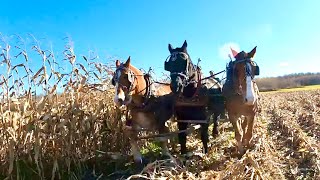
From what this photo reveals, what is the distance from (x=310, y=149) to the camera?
6074mm

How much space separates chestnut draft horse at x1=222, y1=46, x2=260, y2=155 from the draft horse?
1.52 ft

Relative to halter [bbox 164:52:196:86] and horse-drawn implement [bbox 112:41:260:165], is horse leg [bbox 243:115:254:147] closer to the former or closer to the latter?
horse-drawn implement [bbox 112:41:260:165]

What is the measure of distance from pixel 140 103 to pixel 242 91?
63.2 inches

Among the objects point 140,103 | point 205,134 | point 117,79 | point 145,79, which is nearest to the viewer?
point 117,79

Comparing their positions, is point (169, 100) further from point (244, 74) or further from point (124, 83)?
point (244, 74)

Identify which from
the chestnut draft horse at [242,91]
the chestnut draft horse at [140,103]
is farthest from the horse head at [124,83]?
the chestnut draft horse at [242,91]

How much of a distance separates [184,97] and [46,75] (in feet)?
7.33

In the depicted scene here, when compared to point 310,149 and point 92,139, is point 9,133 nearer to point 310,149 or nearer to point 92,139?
point 92,139

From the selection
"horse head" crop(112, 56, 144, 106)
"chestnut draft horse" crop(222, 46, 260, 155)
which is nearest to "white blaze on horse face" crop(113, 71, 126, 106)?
"horse head" crop(112, 56, 144, 106)

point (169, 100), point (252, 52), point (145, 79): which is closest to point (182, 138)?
point (169, 100)

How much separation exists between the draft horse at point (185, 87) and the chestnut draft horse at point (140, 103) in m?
0.25

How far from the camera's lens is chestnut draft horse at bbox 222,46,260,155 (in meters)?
5.75

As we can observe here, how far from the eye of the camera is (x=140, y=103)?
6.05 meters

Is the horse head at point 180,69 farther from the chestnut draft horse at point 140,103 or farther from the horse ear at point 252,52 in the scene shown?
the horse ear at point 252,52
